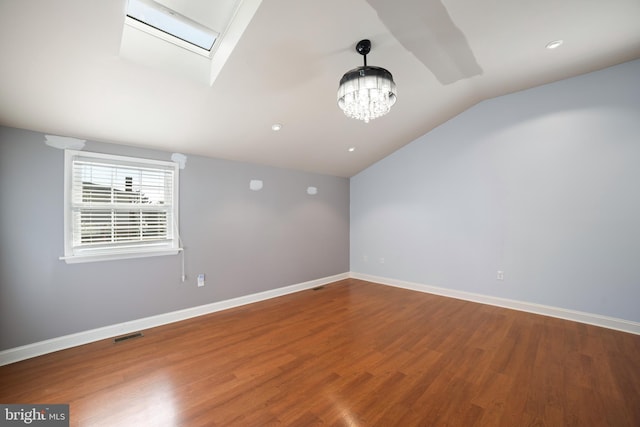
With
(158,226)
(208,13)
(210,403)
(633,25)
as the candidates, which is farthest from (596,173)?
(158,226)

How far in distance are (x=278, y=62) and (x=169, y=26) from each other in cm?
87

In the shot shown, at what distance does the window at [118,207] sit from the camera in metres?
2.60

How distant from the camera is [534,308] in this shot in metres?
3.39

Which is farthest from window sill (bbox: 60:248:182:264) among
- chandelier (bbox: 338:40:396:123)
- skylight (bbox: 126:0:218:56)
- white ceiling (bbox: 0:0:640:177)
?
chandelier (bbox: 338:40:396:123)

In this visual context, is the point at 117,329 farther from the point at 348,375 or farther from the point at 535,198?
the point at 535,198

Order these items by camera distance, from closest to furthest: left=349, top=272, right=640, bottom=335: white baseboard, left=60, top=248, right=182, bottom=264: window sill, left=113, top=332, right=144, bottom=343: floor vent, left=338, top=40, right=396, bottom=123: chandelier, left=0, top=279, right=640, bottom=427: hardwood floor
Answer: left=0, top=279, right=640, bottom=427: hardwood floor
left=338, top=40, right=396, bottom=123: chandelier
left=60, top=248, right=182, bottom=264: window sill
left=113, top=332, right=144, bottom=343: floor vent
left=349, top=272, right=640, bottom=335: white baseboard

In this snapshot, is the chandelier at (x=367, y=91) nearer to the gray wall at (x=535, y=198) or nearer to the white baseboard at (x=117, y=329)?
the gray wall at (x=535, y=198)

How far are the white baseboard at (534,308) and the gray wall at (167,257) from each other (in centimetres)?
167

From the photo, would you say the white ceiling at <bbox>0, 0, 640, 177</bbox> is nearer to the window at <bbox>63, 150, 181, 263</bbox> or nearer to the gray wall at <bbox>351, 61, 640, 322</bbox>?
the window at <bbox>63, 150, 181, 263</bbox>

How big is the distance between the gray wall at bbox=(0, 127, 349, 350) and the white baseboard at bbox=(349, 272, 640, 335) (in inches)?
65.6

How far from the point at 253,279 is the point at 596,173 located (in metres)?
4.76

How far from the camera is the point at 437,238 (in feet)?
14.0

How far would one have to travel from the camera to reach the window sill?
2.55 m

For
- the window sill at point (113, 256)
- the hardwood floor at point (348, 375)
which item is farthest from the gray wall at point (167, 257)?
the hardwood floor at point (348, 375)
